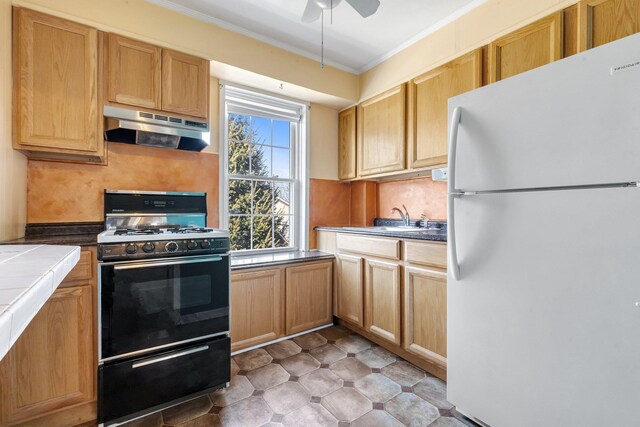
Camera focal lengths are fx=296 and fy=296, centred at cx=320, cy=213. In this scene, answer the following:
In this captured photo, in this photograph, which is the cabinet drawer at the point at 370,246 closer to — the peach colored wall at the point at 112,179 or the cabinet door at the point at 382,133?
the cabinet door at the point at 382,133

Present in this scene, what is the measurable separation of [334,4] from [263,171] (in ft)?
5.10

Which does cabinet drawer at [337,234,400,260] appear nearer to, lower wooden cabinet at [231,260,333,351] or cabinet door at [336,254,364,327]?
cabinet door at [336,254,364,327]

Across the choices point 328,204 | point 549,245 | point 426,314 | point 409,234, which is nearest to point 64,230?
point 328,204

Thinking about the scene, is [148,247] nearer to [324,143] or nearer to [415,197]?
[324,143]

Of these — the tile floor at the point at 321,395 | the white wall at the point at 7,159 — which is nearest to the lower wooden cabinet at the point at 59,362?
the tile floor at the point at 321,395

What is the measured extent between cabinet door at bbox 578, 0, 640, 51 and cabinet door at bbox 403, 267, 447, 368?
4.90ft

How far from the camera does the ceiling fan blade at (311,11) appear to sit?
5.91ft

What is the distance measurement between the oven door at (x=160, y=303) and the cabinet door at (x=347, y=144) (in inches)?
69.7

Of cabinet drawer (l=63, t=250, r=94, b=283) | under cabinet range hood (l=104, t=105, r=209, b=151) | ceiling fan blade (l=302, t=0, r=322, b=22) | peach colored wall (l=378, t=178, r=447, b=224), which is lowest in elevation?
cabinet drawer (l=63, t=250, r=94, b=283)

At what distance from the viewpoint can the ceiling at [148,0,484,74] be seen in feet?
6.95

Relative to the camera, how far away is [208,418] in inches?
63.7

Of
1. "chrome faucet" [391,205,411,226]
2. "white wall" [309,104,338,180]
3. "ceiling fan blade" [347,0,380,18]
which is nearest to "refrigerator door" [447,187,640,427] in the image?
"ceiling fan blade" [347,0,380,18]

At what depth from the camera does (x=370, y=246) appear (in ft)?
8.07

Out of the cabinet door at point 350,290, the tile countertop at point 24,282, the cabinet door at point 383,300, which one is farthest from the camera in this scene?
the cabinet door at point 350,290
